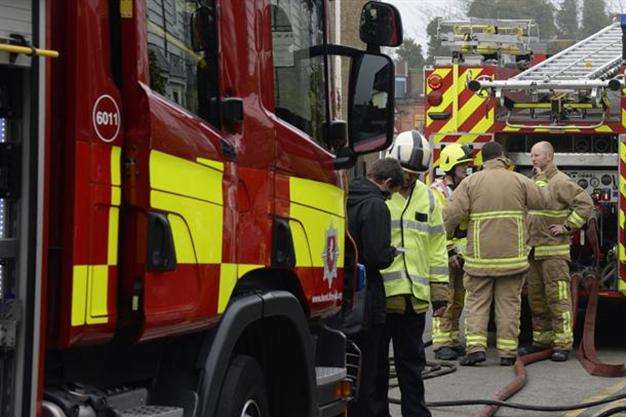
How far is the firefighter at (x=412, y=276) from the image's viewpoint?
7.58m

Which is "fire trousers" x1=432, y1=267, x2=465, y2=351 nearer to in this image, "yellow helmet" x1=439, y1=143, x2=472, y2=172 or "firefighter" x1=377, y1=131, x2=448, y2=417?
"yellow helmet" x1=439, y1=143, x2=472, y2=172

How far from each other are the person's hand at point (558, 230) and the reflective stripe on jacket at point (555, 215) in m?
0.04

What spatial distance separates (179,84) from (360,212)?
304cm

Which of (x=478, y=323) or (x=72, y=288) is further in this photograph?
(x=478, y=323)

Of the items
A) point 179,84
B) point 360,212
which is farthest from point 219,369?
point 360,212

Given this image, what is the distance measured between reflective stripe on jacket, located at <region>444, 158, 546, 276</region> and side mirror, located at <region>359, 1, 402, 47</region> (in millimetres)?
4915

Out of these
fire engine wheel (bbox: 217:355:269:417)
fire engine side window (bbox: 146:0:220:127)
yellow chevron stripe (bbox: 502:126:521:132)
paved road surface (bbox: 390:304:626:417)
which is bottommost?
paved road surface (bbox: 390:304:626:417)

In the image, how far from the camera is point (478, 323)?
34.9ft

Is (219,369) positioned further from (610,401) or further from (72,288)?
(610,401)

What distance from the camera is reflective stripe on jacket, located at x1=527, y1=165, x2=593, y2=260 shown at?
36.2ft

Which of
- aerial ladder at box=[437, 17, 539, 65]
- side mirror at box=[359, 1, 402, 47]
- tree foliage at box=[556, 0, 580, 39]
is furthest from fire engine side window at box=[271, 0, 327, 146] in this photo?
tree foliage at box=[556, 0, 580, 39]

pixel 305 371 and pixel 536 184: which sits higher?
pixel 536 184

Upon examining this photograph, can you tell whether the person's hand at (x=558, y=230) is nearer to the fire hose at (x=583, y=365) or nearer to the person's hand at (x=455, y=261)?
the fire hose at (x=583, y=365)

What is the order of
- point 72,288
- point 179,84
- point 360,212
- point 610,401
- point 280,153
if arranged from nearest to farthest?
point 72,288
point 179,84
point 280,153
point 360,212
point 610,401
